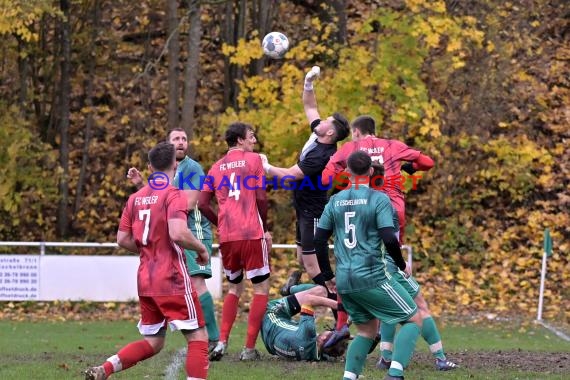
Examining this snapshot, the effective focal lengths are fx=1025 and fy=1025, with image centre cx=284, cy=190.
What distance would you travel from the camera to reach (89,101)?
70.0 ft

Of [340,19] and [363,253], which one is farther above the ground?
[340,19]

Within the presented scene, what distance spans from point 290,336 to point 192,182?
1877 millimetres

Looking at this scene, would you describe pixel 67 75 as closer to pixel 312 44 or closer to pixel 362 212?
pixel 312 44

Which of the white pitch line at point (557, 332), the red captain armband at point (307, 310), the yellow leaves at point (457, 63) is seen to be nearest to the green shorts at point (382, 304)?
the red captain armband at point (307, 310)

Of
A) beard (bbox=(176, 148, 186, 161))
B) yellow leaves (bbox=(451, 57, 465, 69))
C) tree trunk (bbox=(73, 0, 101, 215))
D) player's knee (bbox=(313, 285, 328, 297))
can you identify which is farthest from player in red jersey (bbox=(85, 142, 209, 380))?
tree trunk (bbox=(73, 0, 101, 215))

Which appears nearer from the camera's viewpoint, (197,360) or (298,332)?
(197,360)

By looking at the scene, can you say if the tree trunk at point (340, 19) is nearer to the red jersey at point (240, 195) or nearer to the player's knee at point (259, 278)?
the red jersey at point (240, 195)

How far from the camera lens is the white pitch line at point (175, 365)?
905 centimetres

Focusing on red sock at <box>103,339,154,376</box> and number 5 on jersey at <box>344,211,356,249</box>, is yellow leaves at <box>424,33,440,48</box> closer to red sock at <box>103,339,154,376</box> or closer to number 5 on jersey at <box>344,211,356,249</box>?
number 5 on jersey at <box>344,211,356,249</box>

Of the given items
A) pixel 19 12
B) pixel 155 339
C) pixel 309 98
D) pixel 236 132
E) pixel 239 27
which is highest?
pixel 239 27

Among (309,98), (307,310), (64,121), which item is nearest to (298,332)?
(307,310)

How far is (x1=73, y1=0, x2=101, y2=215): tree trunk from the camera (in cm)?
2045

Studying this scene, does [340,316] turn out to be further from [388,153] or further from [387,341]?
[388,153]

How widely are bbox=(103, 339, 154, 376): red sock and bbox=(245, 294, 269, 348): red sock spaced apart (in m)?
2.18
